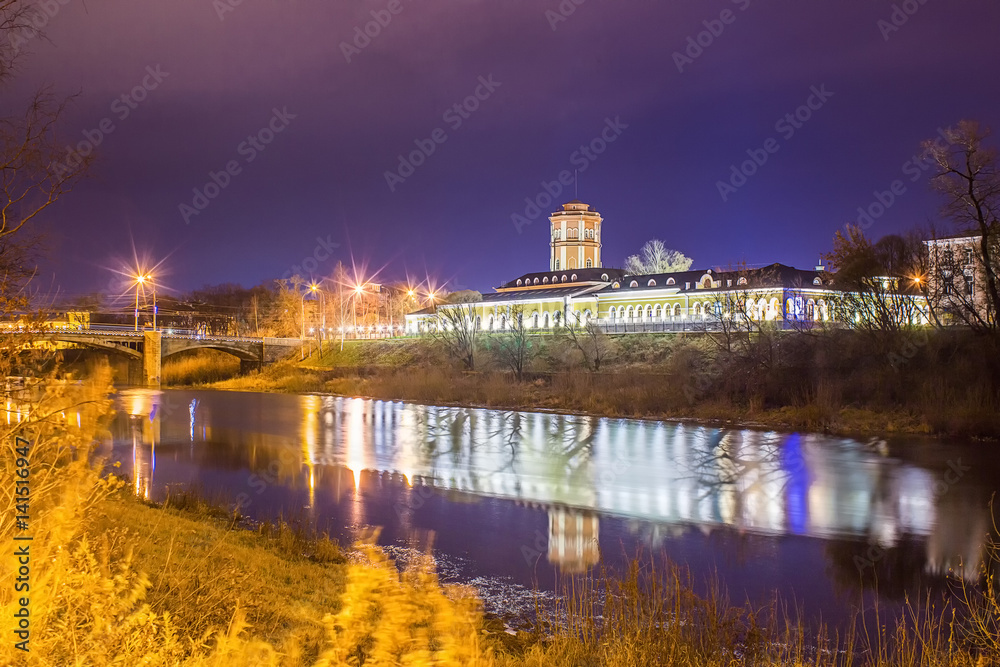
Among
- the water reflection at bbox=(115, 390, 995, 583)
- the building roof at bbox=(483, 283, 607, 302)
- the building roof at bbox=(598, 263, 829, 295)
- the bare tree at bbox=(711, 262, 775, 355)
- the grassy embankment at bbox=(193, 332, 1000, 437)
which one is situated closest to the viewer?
the water reflection at bbox=(115, 390, 995, 583)

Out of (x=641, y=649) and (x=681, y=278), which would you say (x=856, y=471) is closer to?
(x=641, y=649)

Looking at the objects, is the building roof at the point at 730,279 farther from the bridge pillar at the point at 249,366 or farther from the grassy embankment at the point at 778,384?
the bridge pillar at the point at 249,366

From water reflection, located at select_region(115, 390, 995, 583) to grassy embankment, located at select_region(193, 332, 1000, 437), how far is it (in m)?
3.30

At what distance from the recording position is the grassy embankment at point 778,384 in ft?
109

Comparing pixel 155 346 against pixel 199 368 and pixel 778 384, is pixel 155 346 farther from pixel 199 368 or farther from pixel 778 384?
pixel 778 384

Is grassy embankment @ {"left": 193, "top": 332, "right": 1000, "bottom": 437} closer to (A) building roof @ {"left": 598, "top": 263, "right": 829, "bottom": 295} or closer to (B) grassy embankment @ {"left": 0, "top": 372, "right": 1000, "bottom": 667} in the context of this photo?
(A) building roof @ {"left": 598, "top": 263, "right": 829, "bottom": 295}

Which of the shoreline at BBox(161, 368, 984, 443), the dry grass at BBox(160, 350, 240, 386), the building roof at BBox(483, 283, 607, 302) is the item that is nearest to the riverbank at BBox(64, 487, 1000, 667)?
the shoreline at BBox(161, 368, 984, 443)

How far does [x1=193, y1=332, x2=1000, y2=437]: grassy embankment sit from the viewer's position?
33.1 metres

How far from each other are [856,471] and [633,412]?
16.2 m

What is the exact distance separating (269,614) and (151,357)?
214ft

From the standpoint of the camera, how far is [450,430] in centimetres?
3659

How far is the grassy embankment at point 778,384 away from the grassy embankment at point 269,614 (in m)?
23.2

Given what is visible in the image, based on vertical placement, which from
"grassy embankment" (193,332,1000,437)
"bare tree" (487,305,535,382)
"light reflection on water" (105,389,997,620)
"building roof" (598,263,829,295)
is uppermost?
"building roof" (598,263,829,295)

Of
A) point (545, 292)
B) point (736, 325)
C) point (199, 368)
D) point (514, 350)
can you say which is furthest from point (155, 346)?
point (736, 325)
